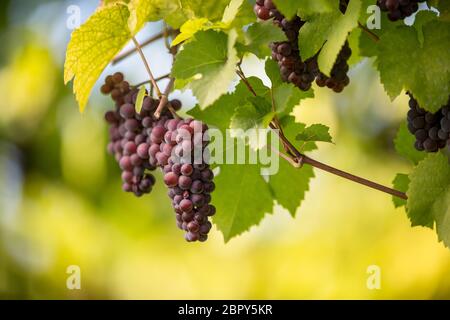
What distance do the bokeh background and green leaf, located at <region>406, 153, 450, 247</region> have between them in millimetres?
1154

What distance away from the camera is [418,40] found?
81cm

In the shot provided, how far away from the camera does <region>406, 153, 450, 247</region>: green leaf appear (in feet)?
2.80

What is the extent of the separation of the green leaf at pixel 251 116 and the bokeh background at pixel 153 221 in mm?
1218

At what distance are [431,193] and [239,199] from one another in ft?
0.98

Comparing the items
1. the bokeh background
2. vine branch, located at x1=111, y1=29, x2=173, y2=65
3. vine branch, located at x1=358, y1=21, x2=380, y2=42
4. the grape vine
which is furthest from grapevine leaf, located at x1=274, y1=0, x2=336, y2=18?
the bokeh background

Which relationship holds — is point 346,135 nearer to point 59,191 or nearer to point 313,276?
point 313,276

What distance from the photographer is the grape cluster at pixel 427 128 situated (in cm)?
82

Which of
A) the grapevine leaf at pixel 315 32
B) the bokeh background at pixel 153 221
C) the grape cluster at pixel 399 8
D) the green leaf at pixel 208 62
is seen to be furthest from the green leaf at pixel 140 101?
the bokeh background at pixel 153 221

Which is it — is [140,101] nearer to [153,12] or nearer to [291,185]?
[153,12]

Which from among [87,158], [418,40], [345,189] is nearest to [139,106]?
[418,40]

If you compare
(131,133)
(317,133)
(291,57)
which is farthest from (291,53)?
(131,133)

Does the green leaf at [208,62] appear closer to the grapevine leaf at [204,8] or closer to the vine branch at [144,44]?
the grapevine leaf at [204,8]

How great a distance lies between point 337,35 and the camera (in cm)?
78

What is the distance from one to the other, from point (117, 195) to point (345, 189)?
34.0 inches
